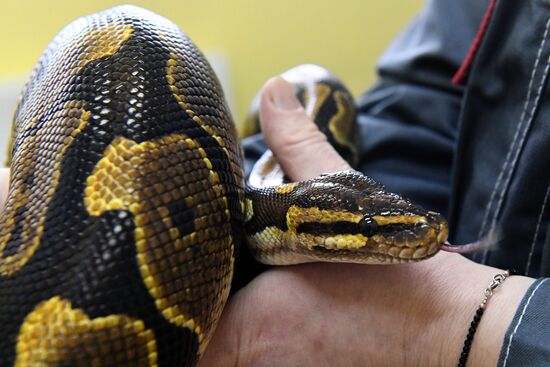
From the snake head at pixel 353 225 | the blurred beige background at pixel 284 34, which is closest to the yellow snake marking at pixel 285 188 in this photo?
the snake head at pixel 353 225

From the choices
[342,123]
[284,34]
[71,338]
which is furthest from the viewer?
[284,34]

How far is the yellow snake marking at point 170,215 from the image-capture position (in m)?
0.76

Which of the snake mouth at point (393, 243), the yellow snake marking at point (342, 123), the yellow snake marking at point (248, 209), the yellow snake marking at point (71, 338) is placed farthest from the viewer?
the yellow snake marking at point (342, 123)

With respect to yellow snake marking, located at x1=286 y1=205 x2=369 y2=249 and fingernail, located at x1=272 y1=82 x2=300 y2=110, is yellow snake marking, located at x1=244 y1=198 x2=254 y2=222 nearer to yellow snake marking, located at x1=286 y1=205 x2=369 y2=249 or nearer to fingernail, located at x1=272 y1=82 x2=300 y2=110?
yellow snake marking, located at x1=286 y1=205 x2=369 y2=249

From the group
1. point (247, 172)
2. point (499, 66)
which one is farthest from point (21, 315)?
point (499, 66)

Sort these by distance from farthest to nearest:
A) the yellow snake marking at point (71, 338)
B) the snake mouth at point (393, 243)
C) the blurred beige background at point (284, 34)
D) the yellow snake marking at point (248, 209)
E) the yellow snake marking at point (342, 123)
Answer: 1. the blurred beige background at point (284, 34)
2. the yellow snake marking at point (342, 123)
3. the yellow snake marking at point (248, 209)
4. the snake mouth at point (393, 243)
5. the yellow snake marking at point (71, 338)

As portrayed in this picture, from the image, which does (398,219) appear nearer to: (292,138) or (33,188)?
(292,138)

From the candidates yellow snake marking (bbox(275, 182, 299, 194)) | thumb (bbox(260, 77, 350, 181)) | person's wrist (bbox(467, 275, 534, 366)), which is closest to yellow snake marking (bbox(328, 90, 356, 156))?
thumb (bbox(260, 77, 350, 181))

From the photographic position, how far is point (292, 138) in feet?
3.85

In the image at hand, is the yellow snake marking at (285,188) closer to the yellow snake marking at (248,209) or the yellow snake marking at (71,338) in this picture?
the yellow snake marking at (248,209)

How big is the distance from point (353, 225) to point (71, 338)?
1.53ft

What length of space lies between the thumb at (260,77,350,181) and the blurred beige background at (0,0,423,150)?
153 cm

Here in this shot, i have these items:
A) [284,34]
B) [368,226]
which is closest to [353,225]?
[368,226]

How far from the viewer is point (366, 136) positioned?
61.1 inches
